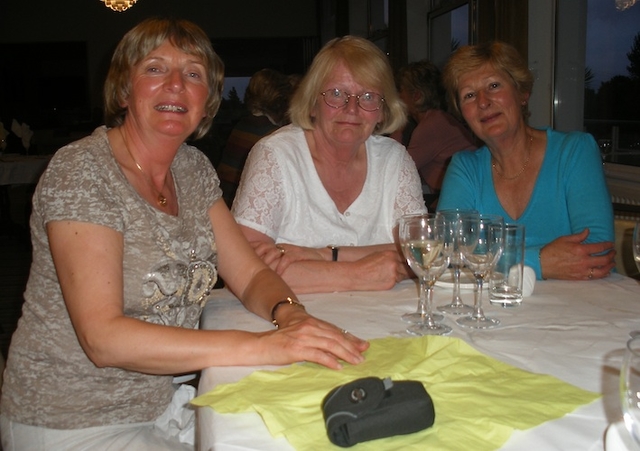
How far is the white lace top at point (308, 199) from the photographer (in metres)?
2.14

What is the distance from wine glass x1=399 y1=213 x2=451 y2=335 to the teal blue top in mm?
749

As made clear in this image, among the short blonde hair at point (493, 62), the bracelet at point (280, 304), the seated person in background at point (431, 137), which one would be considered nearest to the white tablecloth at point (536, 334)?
the bracelet at point (280, 304)

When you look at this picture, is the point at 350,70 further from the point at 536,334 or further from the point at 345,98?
the point at 536,334

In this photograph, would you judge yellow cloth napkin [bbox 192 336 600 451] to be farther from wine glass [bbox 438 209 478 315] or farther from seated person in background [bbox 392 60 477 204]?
seated person in background [bbox 392 60 477 204]

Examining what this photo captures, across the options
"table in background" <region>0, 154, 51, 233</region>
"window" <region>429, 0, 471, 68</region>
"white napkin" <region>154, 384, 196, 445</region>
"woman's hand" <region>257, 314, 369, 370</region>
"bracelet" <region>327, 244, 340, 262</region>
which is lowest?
"white napkin" <region>154, 384, 196, 445</region>

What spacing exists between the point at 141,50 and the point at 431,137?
10.7 feet

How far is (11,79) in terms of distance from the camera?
12805 millimetres

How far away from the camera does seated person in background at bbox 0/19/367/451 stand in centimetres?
121

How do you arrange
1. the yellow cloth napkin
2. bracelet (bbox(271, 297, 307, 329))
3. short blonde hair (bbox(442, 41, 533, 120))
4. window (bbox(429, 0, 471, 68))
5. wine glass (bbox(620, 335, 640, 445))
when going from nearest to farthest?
wine glass (bbox(620, 335, 640, 445)), the yellow cloth napkin, bracelet (bbox(271, 297, 307, 329)), short blonde hair (bbox(442, 41, 533, 120)), window (bbox(429, 0, 471, 68))

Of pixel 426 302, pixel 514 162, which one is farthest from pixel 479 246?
pixel 514 162

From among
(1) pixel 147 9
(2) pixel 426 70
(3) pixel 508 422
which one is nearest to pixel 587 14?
(2) pixel 426 70

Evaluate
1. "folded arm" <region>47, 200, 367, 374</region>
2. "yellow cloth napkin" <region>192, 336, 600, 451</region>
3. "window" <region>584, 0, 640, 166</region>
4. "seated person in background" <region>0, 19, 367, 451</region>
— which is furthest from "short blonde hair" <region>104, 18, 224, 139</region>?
"window" <region>584, 0, 640, 166</region>

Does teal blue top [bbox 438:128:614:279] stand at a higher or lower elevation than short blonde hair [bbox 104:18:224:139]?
lower

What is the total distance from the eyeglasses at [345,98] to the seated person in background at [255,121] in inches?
82.2
